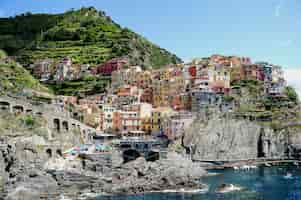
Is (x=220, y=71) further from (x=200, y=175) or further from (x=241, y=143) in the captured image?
(x=200, y=175)

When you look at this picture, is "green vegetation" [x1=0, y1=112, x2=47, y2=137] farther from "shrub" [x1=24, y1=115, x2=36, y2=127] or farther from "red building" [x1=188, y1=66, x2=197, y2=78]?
"red building" [x1=188, y1=66, x2=197, y2=78]

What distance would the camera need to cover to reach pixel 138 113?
8800cm

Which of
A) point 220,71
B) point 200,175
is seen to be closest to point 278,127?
point 220,71

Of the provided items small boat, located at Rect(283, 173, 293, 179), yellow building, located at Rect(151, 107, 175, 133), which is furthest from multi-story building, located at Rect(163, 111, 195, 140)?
small boat, located at Rect(283, 173, 293, 179)

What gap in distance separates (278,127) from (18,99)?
44332mm

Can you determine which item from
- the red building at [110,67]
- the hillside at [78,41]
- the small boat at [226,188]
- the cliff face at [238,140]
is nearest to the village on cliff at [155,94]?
the red building at [110,67]

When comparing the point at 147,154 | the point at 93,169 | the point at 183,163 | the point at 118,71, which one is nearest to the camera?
the point at 93,169

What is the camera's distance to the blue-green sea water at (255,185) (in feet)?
176

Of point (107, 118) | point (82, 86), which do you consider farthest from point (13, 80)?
point (82, 86)

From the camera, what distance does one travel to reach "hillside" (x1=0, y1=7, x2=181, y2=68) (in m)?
123

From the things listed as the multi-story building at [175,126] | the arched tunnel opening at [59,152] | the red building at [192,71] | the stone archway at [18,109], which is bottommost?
the arched tunnel opening at [59,152]

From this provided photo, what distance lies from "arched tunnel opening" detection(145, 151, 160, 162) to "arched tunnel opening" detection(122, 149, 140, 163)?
1438 millimetres

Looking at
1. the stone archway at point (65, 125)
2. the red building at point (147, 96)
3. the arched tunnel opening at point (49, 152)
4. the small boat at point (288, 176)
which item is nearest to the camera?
the arched tunnel opening at point (49, 152)

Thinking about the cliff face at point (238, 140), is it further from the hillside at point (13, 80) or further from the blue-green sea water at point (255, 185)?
the hillside at point (13, 80)
